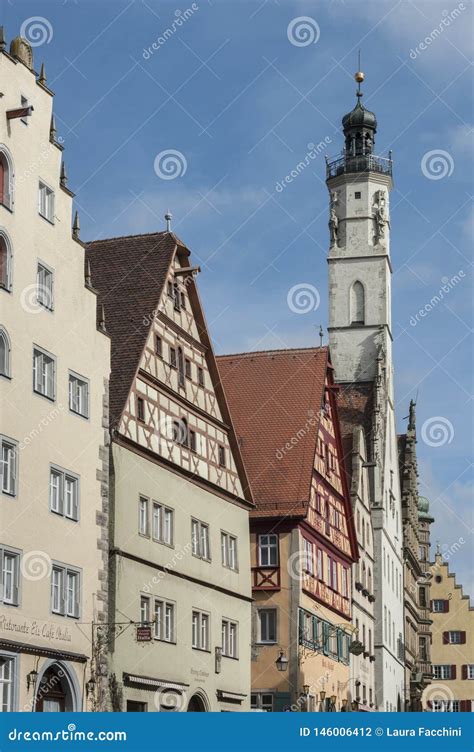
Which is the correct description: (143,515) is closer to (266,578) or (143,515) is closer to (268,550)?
(266,578)

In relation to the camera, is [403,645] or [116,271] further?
[403,645]

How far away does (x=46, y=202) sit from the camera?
107 ft

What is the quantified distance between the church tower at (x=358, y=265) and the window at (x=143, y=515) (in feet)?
117

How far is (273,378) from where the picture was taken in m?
51.7

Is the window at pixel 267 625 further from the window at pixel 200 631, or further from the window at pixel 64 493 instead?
the window at pixel 64 493

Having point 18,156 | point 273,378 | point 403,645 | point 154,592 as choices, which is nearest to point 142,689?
point 154,592

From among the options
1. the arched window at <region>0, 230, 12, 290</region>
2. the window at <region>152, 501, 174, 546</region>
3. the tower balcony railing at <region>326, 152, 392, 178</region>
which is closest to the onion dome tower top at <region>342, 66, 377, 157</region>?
the tower balcony railing at <region>326, 152, 392, 178</region>

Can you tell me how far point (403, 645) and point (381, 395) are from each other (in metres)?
14.7

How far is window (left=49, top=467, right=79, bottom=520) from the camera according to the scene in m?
31.5

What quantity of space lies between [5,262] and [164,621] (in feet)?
36.8

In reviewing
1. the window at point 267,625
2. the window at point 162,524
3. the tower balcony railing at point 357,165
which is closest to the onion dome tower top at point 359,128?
the tower balcony railing at point 357,165

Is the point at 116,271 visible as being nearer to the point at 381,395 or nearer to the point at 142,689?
the point at 142,689

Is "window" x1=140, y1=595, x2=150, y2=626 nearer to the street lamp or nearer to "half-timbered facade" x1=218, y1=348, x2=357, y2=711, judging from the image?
the street lamp
